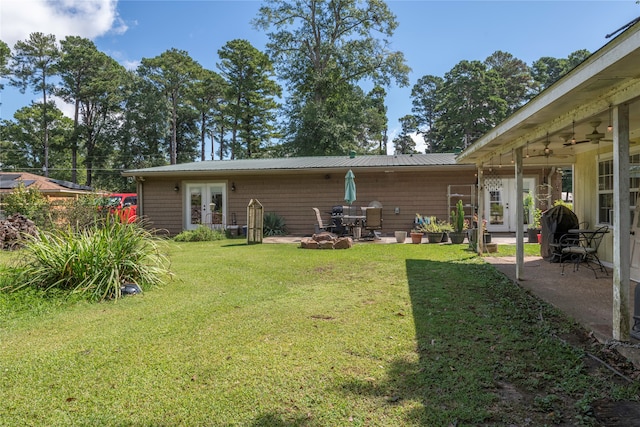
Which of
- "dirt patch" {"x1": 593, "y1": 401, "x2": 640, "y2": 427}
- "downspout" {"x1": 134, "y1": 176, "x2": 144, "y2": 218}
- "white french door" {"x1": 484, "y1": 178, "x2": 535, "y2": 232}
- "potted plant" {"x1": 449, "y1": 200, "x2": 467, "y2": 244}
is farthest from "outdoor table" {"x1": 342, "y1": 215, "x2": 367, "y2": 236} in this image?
"dirt patch" {"x1": 593, "y1": 401, "x2": 640, "y2": 427}

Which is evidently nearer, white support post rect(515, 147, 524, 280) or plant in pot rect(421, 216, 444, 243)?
white support post rect(515, 147, 524, 280)

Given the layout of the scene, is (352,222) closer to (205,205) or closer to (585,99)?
(205,205)

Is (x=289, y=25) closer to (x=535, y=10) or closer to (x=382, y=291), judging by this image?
(x=535, y=10)

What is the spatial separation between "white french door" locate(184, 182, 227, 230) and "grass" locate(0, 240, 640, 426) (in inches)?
354

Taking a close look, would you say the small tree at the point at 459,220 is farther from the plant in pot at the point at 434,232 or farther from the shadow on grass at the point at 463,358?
the shadow on grass at the point at 463,358

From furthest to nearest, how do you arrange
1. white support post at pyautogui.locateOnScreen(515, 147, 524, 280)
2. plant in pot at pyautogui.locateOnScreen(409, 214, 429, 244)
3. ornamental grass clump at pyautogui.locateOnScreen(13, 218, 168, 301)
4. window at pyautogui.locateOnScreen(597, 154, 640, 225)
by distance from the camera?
plant in pot at pyautogui.locateOnScreen(409, 214, 429, 244), window at pyautogui.locateOnScreen(597, 154, 640, 225), white support post at pyautogui.locateOnScreen(515, 147, 524, 280), ornamental grass clump at pyautogui.locateOnScreen(13, 218, 168, 301)

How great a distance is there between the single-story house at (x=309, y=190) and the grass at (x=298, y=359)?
768 cm

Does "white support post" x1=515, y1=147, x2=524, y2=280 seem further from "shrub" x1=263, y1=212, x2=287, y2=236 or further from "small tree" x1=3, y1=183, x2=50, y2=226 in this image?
"small tree" x1=3, y1=183, x2=50, y2=226

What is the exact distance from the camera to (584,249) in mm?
5664

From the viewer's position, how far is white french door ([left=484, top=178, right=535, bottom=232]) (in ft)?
41.9

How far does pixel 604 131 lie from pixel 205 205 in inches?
478

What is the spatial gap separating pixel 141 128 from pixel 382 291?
3097cm

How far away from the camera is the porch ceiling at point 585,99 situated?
96.7 inches

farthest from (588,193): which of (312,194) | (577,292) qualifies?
(312,194)
